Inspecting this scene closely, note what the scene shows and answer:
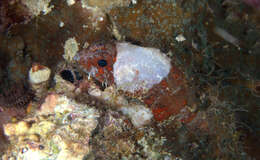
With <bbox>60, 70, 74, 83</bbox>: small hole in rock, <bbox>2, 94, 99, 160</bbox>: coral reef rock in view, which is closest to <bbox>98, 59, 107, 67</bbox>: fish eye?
<bbox>60, 70, 74, 83</bbox>: small hole in rock

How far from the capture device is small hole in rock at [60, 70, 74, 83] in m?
2.99

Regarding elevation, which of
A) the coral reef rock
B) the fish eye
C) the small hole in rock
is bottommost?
the coral reef rock

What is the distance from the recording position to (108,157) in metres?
2.63

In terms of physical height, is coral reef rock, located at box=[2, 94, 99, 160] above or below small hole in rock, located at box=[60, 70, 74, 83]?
below

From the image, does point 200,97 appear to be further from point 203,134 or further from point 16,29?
point 16,29

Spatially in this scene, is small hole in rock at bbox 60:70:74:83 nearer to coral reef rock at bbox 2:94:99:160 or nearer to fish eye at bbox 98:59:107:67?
coral reef rock at bbox 2:94:99:160

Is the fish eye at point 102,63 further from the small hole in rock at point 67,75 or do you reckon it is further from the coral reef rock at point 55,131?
the coral reef rock at point 55,131

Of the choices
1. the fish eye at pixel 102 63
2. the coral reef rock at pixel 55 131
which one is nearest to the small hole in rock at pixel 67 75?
the coral reef rock at pixel 55 131

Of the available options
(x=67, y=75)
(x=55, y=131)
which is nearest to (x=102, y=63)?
(x=67, y=75)

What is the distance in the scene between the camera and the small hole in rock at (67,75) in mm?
2990

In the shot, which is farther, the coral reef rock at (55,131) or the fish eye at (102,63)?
the fish eye at (102,63)

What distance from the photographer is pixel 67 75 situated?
9.93ft

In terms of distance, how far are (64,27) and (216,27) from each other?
271 cm

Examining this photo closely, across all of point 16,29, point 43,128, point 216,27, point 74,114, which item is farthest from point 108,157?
point 216,27
